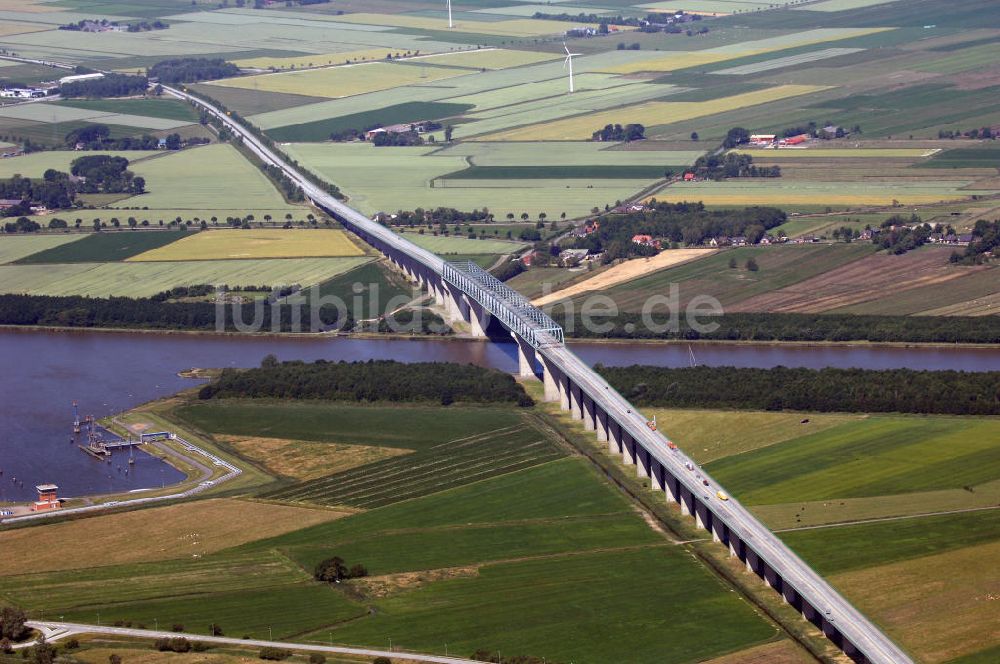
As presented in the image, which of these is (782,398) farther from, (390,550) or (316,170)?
(316,170)

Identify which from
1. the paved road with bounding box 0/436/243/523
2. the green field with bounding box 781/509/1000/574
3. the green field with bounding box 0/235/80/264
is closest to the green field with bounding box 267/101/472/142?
the green field with bounding box 0/235/80/264

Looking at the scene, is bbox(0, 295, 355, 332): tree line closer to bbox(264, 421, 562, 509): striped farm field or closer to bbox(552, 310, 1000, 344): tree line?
bbox(552, 310, 1000, 344): tree line

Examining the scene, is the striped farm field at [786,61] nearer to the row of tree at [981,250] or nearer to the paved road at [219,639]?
the row of tree at [981,250]

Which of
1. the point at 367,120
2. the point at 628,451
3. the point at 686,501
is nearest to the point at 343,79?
the point at 367,120

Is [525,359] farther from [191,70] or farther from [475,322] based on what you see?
[191,70]

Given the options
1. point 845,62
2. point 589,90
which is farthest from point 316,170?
point 845,62

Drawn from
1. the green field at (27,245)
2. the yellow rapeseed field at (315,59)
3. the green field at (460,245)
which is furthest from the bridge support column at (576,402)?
the yellow rapeseed field at (315,59)
